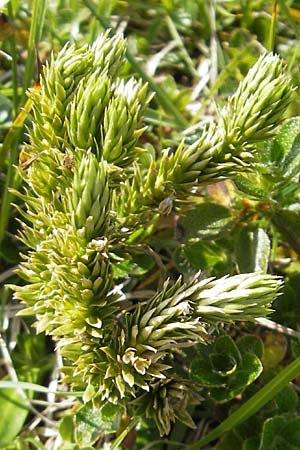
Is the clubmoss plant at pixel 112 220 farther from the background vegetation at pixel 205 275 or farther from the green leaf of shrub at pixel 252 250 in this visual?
the green leaf of shrub at pixel 252 250

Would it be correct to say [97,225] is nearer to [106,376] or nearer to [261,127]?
[106,376]

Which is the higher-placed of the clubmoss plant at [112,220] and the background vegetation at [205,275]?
the clubmoss plant at [112,220]

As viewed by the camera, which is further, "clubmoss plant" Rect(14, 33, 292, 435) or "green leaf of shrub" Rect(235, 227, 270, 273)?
"green leaf of shrub" Rect(235, 227, 270, 273)

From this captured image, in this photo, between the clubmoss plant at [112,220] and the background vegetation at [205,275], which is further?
the background vegetation at [205,275]

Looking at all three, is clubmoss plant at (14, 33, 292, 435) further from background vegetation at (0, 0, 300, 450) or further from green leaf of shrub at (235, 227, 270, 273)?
green leaf of shrub at (235, 227, 270, 273)

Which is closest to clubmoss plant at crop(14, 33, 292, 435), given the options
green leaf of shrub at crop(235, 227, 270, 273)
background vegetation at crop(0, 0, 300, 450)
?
background vegetation at crop(0, 0, 300, 450)

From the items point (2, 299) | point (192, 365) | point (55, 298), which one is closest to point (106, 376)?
point (55, 298)

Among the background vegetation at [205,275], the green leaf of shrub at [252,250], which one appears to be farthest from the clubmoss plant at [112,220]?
the green leaf of shrub at [252,250]

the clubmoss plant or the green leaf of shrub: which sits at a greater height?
the clubmoss plant
